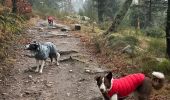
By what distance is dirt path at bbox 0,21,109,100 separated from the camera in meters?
9.56

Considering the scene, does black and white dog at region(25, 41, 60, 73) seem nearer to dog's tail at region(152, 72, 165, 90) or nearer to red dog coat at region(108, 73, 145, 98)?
red dog coat at region(108, 73, 145, 98)

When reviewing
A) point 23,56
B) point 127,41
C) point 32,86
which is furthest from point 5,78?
point 127,41

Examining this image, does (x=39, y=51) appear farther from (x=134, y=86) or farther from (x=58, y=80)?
(x=134, y=86)

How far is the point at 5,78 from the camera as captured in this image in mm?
11156

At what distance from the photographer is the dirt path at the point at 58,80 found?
956 cm

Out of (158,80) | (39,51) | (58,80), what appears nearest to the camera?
(158,80)

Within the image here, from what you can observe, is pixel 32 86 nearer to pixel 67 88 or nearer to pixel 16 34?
pixel 67 88

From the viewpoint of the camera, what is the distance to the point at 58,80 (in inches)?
437

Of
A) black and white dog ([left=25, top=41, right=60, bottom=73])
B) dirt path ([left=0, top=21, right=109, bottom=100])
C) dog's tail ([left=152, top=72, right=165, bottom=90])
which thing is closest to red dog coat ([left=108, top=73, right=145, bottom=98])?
dog's tail ([left=152, top=72, right=165, bottom=90])

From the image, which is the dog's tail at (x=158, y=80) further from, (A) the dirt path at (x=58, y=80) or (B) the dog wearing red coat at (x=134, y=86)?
(A) the dirt path at (x=58, y=80)

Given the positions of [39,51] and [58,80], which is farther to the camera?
[39,51]

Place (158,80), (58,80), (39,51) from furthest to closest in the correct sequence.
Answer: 1. (39,51)
2. (58,80)
3. (158,80)

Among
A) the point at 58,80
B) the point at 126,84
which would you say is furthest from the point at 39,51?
the point at 126,84

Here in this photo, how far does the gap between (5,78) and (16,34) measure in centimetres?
872
